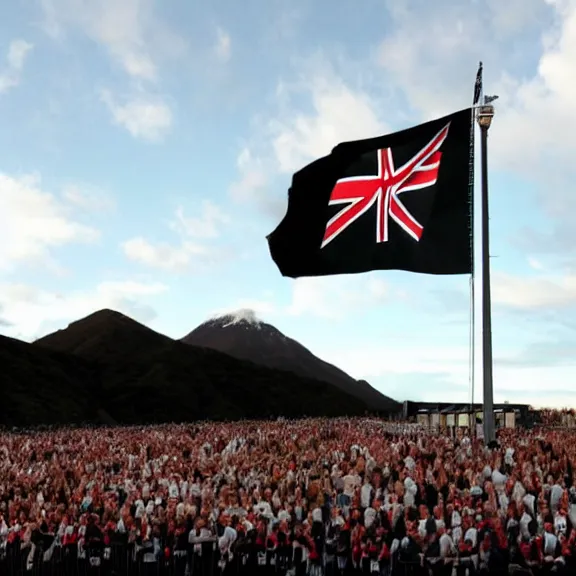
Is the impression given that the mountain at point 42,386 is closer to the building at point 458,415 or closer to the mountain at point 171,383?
the mountain at point 171,383

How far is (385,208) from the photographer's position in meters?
14.7

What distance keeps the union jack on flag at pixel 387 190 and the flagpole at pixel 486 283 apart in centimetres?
66

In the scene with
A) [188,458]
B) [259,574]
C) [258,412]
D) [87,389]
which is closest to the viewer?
[259,574]

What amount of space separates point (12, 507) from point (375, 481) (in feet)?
24.6

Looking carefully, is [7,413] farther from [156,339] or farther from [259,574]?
[259,574]

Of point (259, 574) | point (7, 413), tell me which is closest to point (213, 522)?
point (259, 574)

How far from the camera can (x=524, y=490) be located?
48.4 feet

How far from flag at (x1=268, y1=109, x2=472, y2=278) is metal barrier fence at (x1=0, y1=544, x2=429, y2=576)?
191 inches

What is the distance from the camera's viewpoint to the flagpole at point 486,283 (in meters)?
14.3

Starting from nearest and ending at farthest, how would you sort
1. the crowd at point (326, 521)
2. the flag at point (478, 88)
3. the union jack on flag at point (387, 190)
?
the crowd at point (326, 521) → the union jack on flag at point (387, 190) → the flag at point (478, 88)

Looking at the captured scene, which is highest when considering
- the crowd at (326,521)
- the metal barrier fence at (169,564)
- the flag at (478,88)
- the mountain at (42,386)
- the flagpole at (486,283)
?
the mountain at (42,386)

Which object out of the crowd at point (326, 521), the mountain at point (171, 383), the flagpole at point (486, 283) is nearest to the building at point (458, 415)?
the crowd at point (326, 521)

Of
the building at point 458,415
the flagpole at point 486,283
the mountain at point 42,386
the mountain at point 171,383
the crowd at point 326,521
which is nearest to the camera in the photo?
the crowd at point 326,521

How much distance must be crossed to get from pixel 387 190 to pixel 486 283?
2.34m
